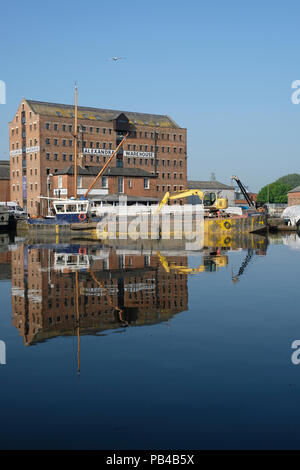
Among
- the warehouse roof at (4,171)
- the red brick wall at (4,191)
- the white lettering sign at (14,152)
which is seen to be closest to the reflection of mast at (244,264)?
the white lettering sign at (14,152)

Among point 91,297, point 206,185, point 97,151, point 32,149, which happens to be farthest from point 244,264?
point 206,185

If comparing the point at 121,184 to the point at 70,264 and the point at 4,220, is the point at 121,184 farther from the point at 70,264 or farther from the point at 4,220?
the point at 70,264

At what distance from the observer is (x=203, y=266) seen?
33.1 m

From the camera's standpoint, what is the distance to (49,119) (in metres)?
105

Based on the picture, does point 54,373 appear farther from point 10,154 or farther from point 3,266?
point 10,154

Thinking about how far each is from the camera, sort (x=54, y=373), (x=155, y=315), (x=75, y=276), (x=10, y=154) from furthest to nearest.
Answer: (x=10, y=154) < (x=75, y=276) < (x=155, y=315) < (x=54, y=373)

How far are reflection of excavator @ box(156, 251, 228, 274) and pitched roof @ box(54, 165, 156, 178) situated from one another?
6391 centimetres

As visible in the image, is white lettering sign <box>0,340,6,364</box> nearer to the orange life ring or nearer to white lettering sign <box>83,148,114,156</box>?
the orange life ring

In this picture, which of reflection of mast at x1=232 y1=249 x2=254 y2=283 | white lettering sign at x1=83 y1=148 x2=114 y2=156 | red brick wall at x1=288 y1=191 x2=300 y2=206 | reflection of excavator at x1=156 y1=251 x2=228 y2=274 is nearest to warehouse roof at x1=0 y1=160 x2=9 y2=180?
white lettering sign at x1=83 y1=148 x2=114 y2=156

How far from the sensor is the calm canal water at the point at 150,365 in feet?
28.0

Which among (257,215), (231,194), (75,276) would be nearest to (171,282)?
(75,276)

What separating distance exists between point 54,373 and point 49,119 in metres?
98.8

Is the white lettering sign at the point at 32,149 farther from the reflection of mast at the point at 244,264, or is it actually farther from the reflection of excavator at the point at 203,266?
the reflection of excavator at the point at 203,266

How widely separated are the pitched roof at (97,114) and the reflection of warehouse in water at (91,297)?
79650 mm
